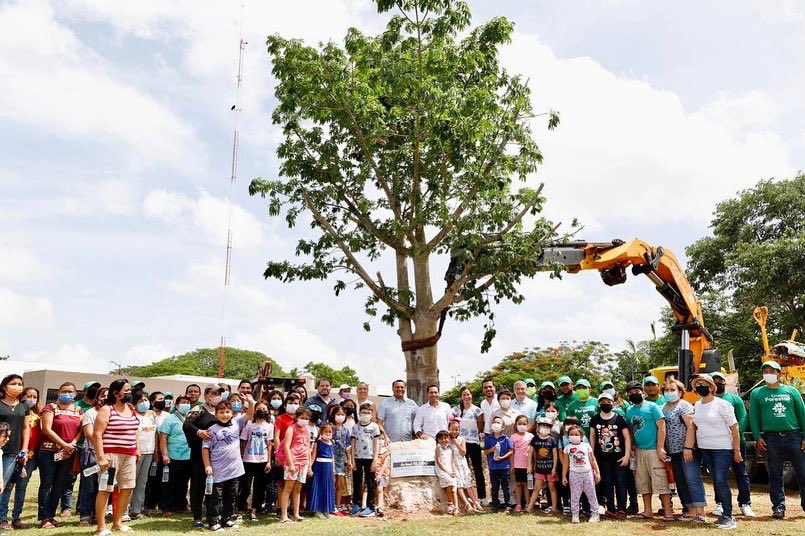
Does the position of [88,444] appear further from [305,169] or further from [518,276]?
[518,276]

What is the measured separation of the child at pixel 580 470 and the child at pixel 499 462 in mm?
1028

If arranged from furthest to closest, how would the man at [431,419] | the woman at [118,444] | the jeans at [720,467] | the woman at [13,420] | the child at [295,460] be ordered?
1. the man at [431,419]
2. the child at [295,460]
3. the jeans at [720,467]
4. the woman at [13,420]
5. the woman at [118,444]

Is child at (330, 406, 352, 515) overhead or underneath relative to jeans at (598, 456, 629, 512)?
overhead

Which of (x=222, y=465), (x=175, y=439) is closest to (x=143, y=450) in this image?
(x=175, y=439)

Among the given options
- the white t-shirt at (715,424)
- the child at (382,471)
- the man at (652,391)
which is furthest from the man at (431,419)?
the white t-shirt at (715,424)

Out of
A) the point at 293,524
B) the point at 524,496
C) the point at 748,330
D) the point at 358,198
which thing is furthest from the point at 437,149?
the point at 748,330

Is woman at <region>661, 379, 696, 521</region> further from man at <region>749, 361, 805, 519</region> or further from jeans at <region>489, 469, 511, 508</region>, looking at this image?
jeans at <region>489, 469, 511, 508</region>

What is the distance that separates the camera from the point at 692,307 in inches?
604

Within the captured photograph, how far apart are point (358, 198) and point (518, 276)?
3686 mm

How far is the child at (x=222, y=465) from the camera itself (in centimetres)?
837

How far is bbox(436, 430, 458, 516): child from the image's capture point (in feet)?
32.3

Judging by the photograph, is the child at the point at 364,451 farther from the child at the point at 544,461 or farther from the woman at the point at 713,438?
the woman at the point at 713,438

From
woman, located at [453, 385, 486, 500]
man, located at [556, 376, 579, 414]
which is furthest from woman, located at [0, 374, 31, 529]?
man, located at [556, 376, 579, 414]

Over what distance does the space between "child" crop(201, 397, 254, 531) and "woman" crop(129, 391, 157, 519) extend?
109 centimetres
